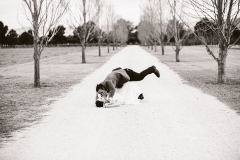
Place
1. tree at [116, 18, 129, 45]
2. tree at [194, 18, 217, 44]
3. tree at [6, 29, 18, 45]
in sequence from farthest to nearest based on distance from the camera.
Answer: tree at [6, 29, 18, 45] → tree at [116, 18, 129, 45] → tree at [194, 18, 217, 44]

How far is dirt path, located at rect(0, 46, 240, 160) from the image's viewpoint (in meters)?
4.48

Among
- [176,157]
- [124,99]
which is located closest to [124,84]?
[124,99]

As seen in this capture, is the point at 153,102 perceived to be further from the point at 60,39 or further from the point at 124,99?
the point at 60,39

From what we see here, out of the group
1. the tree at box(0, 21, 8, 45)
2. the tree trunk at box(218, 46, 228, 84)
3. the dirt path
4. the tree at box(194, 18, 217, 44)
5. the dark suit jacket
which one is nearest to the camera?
the dirt path

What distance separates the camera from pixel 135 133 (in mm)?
5508

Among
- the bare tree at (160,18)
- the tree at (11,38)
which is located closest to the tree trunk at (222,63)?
the bare tree at (160,18)

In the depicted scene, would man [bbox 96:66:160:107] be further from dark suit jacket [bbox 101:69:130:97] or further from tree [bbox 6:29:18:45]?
tree [bbox 6:29:18:45]

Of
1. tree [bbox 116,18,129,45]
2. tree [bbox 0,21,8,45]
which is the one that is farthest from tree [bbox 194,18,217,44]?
tree [bbox 0,21,8,45]

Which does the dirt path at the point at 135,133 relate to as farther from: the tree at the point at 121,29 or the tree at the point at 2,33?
the tree at the point at 2,33

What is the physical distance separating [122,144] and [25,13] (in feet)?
28.7

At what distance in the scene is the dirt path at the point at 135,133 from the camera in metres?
4.48

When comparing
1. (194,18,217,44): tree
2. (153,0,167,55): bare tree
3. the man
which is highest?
(153,0,167,55): bare tree

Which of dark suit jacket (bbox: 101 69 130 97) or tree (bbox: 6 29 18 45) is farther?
tree (bbox: 6 29 18 45)

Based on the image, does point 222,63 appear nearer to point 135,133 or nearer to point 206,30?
point 206,30
